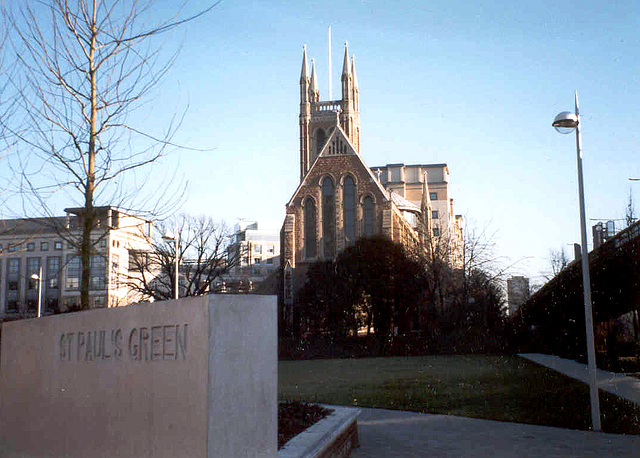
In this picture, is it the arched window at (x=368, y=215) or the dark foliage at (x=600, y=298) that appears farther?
the arched window at (x=368, y=215)

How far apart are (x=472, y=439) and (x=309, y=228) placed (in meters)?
54.0

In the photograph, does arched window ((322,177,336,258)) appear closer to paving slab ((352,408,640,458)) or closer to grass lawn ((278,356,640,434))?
grass lawn ((278,356,640,434))

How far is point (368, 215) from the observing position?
62781 millimetres

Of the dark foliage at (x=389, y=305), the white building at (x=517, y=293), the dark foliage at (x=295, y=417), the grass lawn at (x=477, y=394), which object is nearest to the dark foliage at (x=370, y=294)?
the dark foliage at (x=389, y=305)

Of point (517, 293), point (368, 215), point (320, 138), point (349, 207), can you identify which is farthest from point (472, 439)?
point (517, 293)

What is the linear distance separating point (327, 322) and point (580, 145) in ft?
123

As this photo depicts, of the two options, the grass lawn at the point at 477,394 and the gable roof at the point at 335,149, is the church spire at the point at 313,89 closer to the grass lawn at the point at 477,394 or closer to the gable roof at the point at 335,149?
the gable roof at the point at 335,149

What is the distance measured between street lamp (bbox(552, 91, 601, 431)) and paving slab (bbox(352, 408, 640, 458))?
23.3 inches

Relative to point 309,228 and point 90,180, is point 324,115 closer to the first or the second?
point 309,228

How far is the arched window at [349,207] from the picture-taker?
6266 centimetres

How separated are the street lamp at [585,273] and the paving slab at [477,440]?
59cm

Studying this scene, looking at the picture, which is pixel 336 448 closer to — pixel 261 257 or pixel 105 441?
pixel 105 441

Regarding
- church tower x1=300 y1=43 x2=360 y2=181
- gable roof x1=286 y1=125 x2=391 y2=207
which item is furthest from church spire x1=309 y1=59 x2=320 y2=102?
gable roof x1=286 y1=125 x2=391 y2=207

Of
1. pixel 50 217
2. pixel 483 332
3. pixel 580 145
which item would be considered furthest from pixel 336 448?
pixel 483 332
